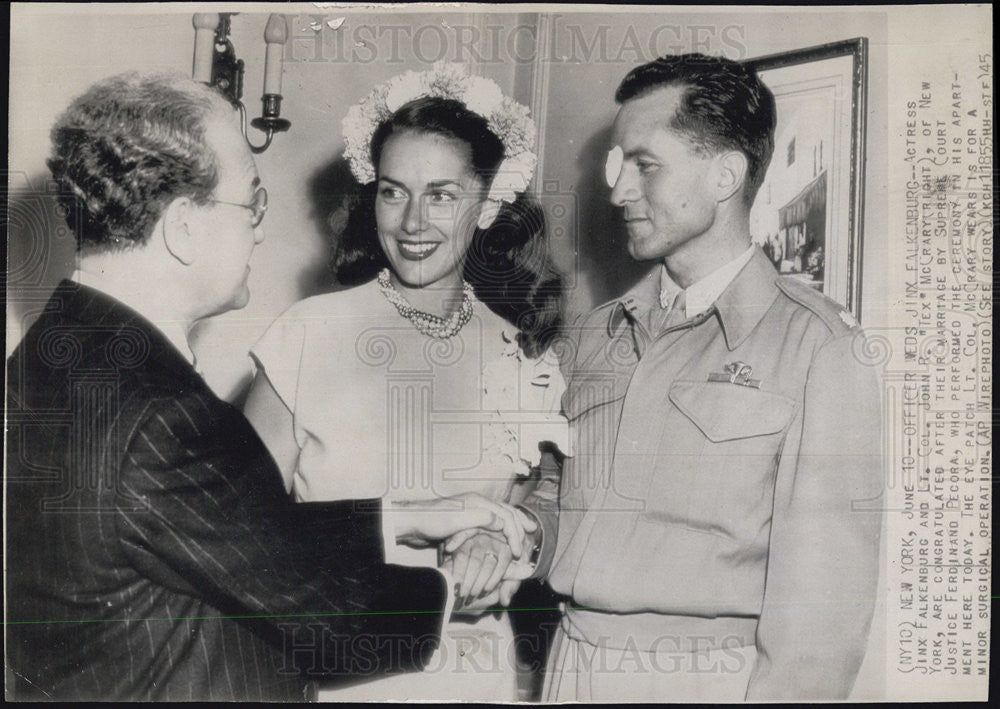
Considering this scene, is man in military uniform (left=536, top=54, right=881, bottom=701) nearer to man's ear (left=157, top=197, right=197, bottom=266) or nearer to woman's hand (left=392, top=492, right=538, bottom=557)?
woman's hand (left=392, top=492, right=538, bottom=557)

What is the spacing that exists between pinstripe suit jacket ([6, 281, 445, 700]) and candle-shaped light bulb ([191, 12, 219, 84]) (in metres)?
0.46

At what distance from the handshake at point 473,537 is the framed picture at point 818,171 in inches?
27.8

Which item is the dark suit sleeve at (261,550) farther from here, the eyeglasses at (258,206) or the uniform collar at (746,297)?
the uniform collar at (746,297)

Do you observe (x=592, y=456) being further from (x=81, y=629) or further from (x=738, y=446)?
(x=81, y=629)

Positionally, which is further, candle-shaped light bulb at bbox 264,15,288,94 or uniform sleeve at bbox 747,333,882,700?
candle-shaped light bulb at bbox 264,15,288,94

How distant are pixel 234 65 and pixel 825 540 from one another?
1.43 metres

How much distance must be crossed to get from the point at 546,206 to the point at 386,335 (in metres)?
0.39

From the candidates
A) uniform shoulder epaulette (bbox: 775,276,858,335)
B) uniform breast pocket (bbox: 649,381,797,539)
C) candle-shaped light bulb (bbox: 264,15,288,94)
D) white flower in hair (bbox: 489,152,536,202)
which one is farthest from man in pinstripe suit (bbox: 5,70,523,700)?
uniform shoulder epaulette (bbox: 775,276,858,335)

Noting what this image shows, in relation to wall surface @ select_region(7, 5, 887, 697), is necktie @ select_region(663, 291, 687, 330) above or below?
below

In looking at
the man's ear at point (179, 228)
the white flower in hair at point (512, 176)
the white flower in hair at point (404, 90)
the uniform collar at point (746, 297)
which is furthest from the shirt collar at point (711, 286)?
the man's ear at point (179, 228)

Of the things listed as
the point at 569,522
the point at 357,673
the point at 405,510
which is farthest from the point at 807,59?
the point at 357,673

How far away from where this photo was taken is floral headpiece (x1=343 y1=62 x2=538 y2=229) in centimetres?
171

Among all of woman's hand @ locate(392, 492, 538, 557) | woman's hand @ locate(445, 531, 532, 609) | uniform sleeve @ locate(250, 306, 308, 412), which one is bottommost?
woman's hand @ locate(445, 531, 532, 609)

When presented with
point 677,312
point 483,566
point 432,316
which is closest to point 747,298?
point 677,312
